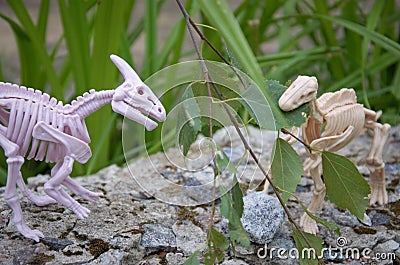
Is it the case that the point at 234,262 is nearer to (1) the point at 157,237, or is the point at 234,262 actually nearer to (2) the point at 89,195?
(1) the point at 157,237

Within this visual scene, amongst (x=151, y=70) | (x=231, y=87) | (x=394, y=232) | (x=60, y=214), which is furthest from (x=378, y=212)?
(x=151, y=70)

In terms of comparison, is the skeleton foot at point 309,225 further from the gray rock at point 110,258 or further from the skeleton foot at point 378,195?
the gray rock at point 110,258

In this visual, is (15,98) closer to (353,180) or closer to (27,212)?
(27,212)

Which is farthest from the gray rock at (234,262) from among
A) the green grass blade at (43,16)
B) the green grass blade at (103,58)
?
the green grass blade at (43,16)

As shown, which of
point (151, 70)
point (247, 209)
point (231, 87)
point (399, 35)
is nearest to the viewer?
point (231, 87)

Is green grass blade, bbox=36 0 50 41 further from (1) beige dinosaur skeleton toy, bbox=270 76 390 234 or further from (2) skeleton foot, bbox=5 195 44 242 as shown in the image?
(1) beige dinosaur skeleton toy, bbox=270 76 390 234
